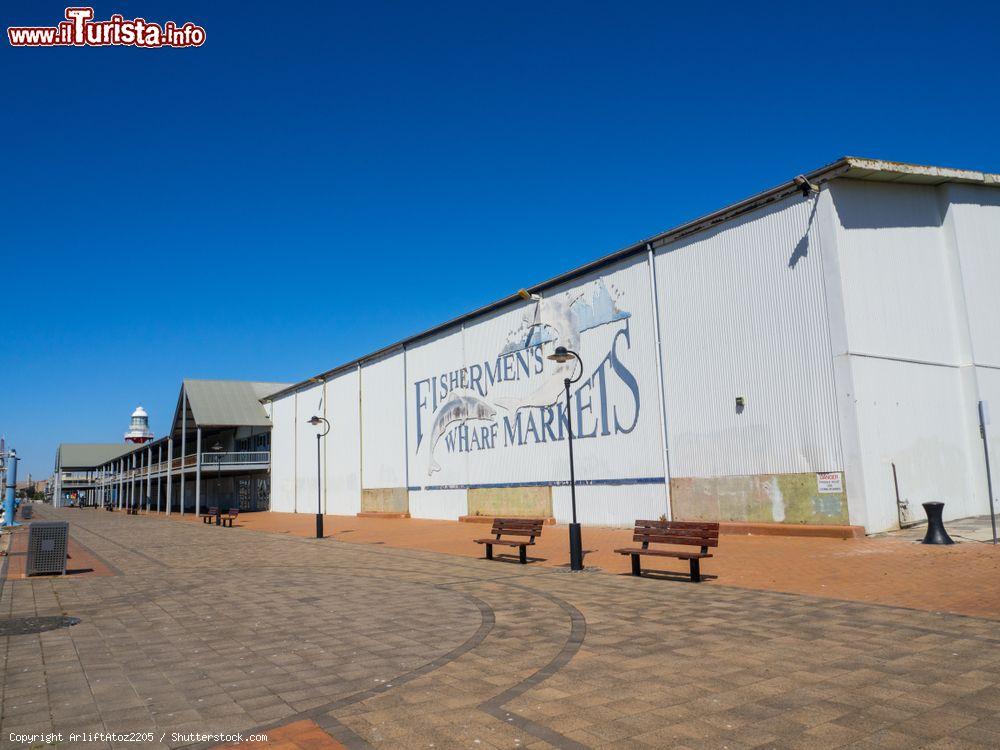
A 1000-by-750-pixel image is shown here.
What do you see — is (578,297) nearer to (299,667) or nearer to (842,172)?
(842,172)

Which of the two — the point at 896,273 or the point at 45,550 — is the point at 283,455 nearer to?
the point at 45,550

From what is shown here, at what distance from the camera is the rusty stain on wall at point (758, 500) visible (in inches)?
634

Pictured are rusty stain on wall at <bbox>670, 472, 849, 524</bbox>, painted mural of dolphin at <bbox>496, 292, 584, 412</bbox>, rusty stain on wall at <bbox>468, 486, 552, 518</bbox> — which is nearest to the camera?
rusty stain on wall at <bbox>670, 472, 849, 524</bbox>

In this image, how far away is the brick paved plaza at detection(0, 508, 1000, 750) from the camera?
4.66 meters

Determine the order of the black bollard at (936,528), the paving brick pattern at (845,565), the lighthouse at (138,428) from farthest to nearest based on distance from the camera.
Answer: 1. the lighthouse at (138,428)
2. the black bollard at (936,528)
3. the paving brick pattern at (845,565)

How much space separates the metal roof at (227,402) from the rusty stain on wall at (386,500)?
52.8 feet

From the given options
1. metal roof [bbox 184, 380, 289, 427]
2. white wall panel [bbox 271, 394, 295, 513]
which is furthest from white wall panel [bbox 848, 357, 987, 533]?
metal roof [bbox 184, 380, 289, 427]

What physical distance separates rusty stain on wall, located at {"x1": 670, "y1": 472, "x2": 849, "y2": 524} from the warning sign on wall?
0.24 ft

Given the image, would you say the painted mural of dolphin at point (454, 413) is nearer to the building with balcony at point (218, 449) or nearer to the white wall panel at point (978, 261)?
the white wall panel at point (978, 261)

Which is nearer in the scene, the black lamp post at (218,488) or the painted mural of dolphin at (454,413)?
the painted mural of dolphin at (454,413)

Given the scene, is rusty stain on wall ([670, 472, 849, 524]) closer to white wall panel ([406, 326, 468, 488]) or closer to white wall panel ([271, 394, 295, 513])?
white wall panel ([406, 326, 468, 488])

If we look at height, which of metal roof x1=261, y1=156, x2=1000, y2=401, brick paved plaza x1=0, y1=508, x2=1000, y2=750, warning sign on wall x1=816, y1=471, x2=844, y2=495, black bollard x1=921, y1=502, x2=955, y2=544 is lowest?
brick paved plaza x1=0, y1=508, x2=1000, y2=750

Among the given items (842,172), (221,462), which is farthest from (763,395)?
(221,462)

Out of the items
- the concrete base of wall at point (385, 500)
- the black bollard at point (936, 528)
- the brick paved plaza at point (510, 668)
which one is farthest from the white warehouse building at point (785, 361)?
the concrete base of wall at point (385, 500)
